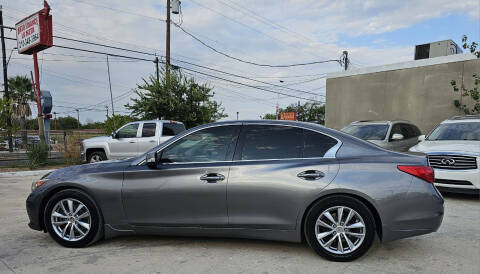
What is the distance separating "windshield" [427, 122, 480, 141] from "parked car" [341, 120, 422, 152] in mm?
1010

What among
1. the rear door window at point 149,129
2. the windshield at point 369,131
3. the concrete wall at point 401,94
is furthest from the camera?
the concrete wall at point 401,94

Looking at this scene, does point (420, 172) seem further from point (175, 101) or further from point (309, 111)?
point (309, 111)

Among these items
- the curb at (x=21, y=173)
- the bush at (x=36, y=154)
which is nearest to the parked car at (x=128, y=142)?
the curb at (x=21, y=173)

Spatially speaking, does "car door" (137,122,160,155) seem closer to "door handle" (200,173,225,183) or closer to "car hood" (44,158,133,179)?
"car hood" (44,158,133,179)

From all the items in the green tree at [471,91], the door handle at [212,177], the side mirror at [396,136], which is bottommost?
the door handle at [212,177]

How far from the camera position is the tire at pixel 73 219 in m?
3.84

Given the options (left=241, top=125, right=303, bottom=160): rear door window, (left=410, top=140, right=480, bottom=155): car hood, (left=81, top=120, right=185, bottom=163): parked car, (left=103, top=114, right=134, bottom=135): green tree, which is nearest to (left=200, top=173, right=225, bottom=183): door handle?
(left=241, top=125, right=303, bottom=160): rear door window

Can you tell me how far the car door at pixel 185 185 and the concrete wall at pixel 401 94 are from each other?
13.3 m

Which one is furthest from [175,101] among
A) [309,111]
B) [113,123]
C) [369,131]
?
[309,111]

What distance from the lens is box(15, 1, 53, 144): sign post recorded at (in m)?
13.2

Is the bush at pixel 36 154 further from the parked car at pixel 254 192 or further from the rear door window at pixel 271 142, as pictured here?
the rear door window at pixel 271 142

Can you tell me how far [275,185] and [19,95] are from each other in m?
38.6

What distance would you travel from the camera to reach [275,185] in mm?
3490

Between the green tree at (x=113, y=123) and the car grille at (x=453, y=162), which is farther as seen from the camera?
A: the green tree at (x=113, y=123)
